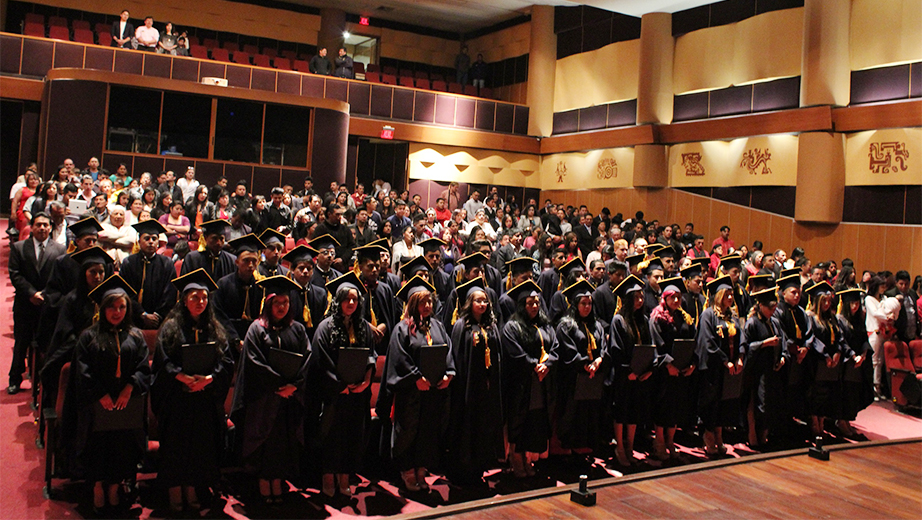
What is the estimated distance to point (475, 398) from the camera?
512 centimetres

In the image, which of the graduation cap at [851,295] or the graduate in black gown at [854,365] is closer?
the graduate in black gown at [854,365]

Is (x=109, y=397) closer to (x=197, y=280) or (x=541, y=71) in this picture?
(x=197, y=280)

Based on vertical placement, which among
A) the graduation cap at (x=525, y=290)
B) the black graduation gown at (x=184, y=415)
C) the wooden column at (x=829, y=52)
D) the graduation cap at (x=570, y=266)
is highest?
the wooden column at (x=829, y=52)

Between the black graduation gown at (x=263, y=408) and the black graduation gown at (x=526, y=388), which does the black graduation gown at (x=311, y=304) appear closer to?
the black graduation gown at (x=263, y=408)

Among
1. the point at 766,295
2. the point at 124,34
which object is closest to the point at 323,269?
the point at 766,295

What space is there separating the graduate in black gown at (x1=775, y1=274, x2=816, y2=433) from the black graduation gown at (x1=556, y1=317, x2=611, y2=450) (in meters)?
2.12

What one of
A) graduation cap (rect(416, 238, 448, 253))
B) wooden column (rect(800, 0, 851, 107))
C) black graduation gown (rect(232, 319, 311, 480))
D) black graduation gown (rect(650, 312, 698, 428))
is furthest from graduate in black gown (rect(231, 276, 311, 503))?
wooden column (rect(800, 0, 851, 107))

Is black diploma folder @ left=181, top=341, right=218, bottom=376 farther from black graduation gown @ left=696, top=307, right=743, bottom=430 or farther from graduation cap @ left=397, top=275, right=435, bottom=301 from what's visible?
black graduation gown @ left=696, top=307, right=743, bottom=430

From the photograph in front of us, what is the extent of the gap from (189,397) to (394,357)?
1.32 m

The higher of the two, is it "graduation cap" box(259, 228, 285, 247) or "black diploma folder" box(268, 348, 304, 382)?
"graduation cap" box(259, 228, 285, 247)

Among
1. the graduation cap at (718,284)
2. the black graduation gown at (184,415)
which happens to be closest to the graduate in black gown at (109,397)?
the black graduation gown at (184,415)

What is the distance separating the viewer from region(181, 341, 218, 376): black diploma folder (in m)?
4.18

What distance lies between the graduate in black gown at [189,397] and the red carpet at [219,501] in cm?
22

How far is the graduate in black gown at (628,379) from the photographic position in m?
5.68
